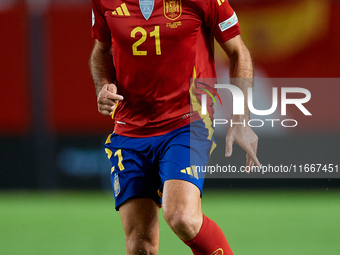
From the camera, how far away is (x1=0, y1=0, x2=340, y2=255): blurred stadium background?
5.96 meters

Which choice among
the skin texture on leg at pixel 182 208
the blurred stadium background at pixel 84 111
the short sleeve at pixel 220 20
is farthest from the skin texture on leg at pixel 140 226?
the blurred stadium background at pixel 84 111

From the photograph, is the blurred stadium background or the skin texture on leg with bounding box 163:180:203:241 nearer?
the skin texture on leg with bounding box 163:180:203:241

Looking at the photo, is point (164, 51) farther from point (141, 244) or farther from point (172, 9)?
point (141, 244)

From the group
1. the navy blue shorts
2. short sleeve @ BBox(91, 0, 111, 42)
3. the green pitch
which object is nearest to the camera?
the navy blue shorts

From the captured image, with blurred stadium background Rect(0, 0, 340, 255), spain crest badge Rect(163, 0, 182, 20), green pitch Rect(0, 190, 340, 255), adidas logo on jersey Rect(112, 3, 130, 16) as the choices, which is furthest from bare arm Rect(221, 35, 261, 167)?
blurred stadium background Rect(0, 0, 340, 255)

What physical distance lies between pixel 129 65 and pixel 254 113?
3.28 meters

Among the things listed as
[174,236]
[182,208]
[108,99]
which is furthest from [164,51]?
[174,236]

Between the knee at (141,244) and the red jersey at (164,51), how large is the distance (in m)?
0.50

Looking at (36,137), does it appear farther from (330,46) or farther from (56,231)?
(330,46)

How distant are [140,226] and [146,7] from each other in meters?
1.07

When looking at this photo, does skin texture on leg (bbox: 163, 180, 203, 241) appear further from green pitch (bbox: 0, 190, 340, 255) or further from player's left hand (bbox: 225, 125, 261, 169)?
green pitch (bbox: 0, 190, 340, 255)

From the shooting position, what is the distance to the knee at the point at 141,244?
2.61 m

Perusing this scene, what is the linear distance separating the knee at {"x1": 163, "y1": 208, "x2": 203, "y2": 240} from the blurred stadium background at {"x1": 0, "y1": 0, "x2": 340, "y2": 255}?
339 cm

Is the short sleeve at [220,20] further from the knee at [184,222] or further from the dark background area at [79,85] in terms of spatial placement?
the dark background area at [79,85]
